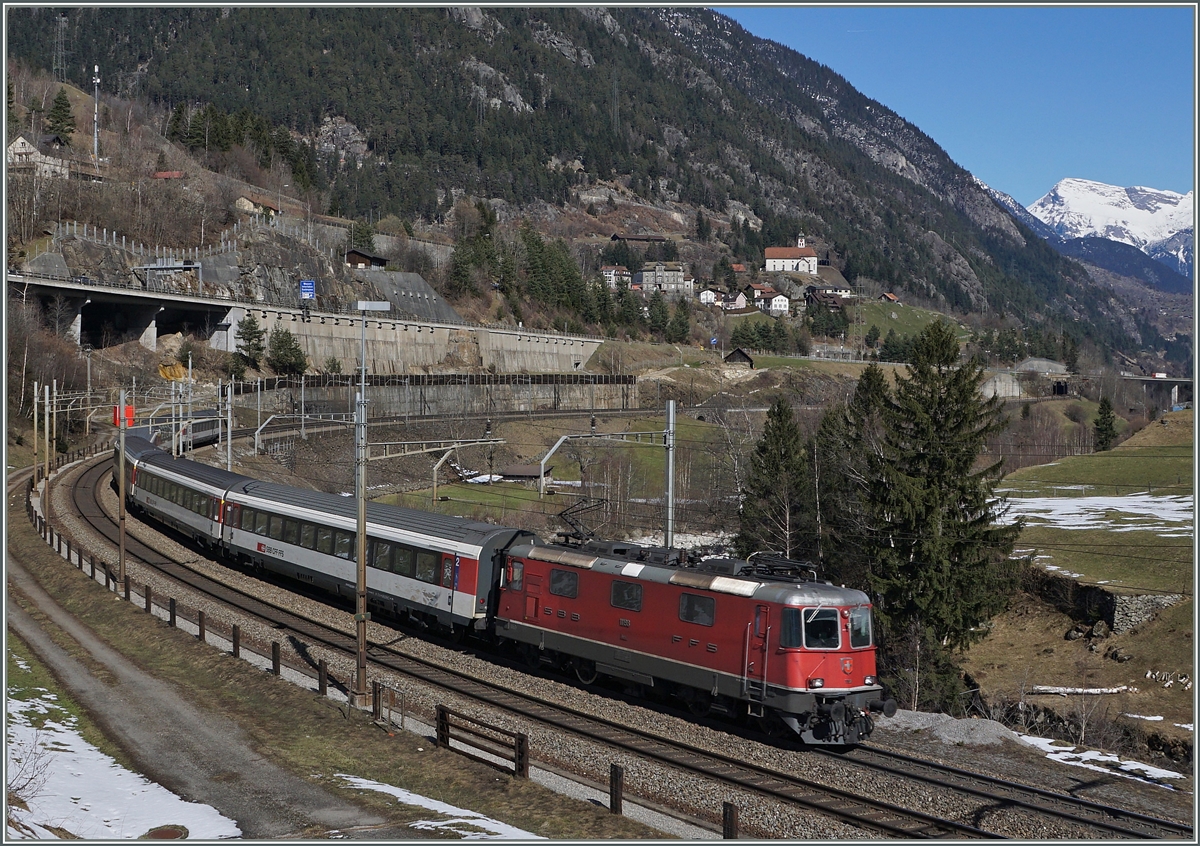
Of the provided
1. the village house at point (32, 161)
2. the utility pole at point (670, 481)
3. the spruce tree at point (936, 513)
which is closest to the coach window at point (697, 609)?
the utility pole at point (670, 481)

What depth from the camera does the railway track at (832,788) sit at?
18031 mm

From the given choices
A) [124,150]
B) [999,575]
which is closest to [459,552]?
[999,575]

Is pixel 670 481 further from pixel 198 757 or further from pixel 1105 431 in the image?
pixel 1105 431

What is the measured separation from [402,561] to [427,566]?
5.46ft

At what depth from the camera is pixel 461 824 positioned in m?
17.6

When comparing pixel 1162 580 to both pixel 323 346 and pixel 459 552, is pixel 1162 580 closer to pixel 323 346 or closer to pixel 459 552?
pixel 459 552

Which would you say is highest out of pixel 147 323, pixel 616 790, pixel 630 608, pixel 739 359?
pixel 147 323

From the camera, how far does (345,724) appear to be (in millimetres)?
24297

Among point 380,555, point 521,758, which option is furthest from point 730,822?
point 380,555

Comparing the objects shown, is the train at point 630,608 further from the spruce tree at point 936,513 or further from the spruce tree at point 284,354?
the spruce tree at point 284,354

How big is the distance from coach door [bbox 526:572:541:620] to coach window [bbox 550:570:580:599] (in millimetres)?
557

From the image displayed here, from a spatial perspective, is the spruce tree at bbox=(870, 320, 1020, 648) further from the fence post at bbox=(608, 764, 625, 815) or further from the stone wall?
the fence post at bbox=(608, 764, 625, 815)

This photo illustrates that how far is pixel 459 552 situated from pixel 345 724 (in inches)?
301

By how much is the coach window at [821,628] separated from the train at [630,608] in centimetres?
3
